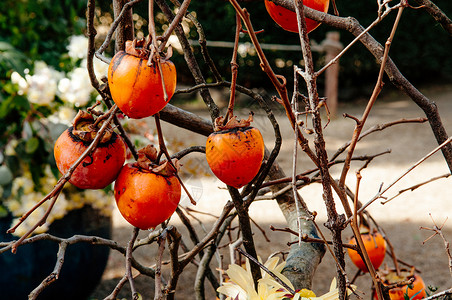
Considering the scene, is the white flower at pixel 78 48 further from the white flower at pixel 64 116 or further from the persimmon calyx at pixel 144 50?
the persimmon calyx at pixel 144 50

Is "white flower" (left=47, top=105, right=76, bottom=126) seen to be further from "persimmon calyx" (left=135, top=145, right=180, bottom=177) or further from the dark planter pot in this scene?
"persimmon calyx" (left=135, top=145, right=180, bottom=177)

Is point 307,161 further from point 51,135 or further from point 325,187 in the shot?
point 325,187

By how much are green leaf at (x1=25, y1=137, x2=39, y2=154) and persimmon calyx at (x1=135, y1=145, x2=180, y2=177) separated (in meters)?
1.40

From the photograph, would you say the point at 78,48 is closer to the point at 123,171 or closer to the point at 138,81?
the point at 123,171

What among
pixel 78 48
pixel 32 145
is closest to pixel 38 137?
pixel 32 145

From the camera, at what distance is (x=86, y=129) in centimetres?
70

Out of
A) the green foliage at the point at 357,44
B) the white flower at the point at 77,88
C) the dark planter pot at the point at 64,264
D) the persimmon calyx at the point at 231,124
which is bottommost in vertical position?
the persimmon calyx at the point at 231,124

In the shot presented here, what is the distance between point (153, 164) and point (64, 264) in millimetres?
1490

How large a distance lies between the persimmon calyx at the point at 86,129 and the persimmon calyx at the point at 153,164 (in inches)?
2.1

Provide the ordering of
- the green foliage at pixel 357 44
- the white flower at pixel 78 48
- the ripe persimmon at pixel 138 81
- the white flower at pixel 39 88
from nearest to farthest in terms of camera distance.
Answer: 1. the ripe persimmon at pixel 138 81
2. the white flower at pixel 39 88
3. the white flower at pixel 78 48
4. the green foliage at pixel 357 44

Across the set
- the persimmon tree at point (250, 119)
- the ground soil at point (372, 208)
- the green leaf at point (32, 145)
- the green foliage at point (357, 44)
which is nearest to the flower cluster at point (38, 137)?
the green leaf at point (32, 145)

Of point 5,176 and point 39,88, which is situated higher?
point 39,88

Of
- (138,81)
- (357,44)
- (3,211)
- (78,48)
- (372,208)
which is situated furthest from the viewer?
(357,44)

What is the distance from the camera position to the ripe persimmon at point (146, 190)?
69 cm
